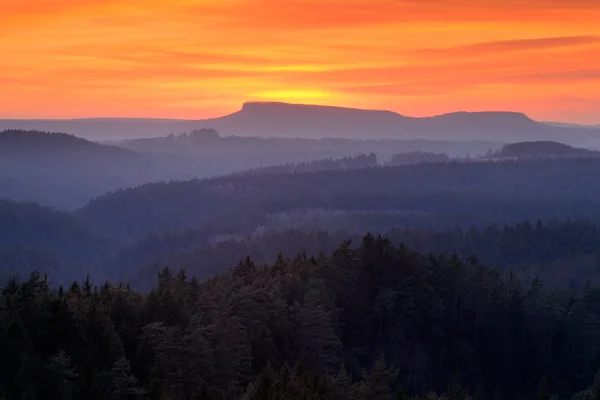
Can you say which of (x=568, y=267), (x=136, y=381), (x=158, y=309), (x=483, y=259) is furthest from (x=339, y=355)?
(x=483, y=259)

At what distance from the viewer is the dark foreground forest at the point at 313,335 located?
46094mm

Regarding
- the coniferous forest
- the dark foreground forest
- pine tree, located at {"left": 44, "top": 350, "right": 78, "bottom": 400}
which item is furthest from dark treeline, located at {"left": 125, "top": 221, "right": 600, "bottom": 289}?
pine tree, located at {"left": 44, "top": 350, "right": 78, "bottom": 400}

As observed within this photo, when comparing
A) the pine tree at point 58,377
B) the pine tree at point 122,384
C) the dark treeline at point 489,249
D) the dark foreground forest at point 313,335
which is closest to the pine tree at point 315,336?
the dark foreground forest at point 313,335

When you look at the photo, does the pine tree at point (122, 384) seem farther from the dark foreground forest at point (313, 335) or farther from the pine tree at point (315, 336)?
the pine tree at point (315, 336)

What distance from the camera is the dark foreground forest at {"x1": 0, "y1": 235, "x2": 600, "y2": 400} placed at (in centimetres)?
4609

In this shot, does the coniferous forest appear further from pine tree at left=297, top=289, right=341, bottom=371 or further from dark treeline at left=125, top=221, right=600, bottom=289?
dark treeline at left=125, top=221, right=600, bottom=289

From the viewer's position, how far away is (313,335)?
212 ft

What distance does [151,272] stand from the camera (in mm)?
170500

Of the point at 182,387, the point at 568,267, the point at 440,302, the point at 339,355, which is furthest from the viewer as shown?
the point at 568,267

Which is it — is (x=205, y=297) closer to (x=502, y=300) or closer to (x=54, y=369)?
(x=54, y=369)

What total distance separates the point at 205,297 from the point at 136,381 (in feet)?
58.1

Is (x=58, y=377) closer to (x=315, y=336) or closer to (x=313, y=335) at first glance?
(x=313, y=335)

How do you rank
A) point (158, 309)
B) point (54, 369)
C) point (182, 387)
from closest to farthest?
point (54, 369), point (182, 387), point (158, 309)

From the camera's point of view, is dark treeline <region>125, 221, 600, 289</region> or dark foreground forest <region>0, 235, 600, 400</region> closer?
dark foreground forest <region>0, 235, 600, 400</region>
